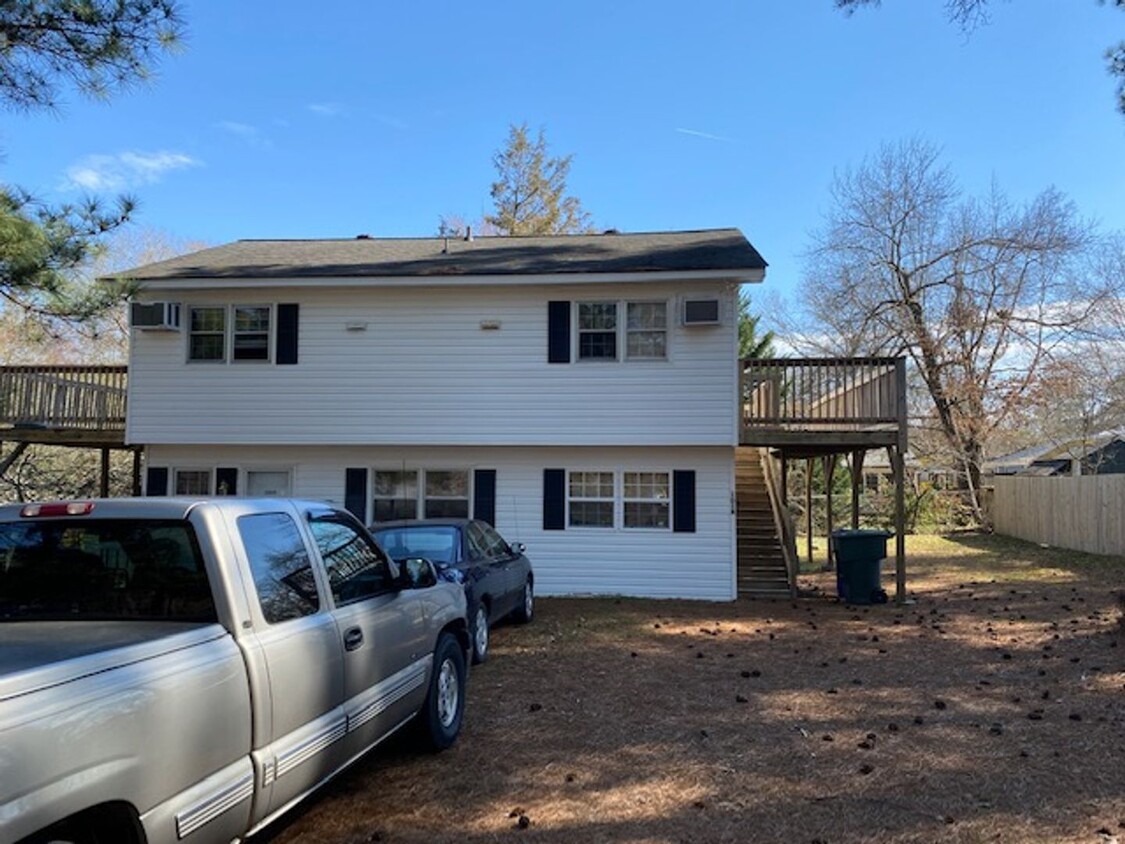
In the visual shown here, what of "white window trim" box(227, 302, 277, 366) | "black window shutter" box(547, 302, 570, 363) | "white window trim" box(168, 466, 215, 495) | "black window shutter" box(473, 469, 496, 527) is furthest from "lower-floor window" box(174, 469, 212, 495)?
"black window shutter" box(547, 302, 570, 363)

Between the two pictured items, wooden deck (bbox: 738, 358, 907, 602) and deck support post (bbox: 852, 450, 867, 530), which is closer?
wooden deck (bbox: 738, 358, 907, 602)

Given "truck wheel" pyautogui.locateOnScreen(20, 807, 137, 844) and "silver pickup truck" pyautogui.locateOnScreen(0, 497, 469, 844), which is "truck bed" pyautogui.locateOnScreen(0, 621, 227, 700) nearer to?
"silver pickup truck" pyautogui.locateOnScreen(0, 497, 469, 844)

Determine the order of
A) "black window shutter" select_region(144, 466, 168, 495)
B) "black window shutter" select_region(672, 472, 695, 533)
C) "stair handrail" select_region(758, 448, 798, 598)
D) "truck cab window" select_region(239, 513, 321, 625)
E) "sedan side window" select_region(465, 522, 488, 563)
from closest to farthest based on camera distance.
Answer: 1. "truck cab window" select_region(239, 513, 321, 625)
2. "sedan side window" select_region(465, 522, 488, 563)
3. "black window shutter" select_region(672, 472, 695, 533)
4. "stair handrail" select_region(758, 448, 798, 598)
5. "black window shutter" select_region(144, 466, 168, 495)

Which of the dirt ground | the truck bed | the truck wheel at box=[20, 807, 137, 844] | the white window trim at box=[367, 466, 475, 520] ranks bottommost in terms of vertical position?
the dirt ground

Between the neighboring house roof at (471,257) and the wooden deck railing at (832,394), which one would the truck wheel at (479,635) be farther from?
the neighboring house roof at (471,257)

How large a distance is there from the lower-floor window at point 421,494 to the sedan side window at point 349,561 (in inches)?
375

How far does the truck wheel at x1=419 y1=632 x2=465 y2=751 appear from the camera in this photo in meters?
5.35

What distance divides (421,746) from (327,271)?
1040 cm

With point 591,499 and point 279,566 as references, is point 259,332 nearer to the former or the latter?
point 591,499

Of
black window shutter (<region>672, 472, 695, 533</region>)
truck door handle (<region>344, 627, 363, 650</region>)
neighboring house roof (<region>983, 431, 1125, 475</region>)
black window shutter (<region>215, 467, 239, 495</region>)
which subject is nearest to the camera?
truck door handle (<region>344, 627, 363, 650</region>)

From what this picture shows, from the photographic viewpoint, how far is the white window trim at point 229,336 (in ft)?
47.7

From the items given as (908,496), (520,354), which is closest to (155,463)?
(520,354)

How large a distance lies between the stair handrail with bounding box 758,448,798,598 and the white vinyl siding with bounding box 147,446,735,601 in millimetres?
1359

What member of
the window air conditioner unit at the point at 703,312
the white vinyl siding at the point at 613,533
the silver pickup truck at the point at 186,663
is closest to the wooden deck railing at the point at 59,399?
the white vinyl siding at the point at 613,533
